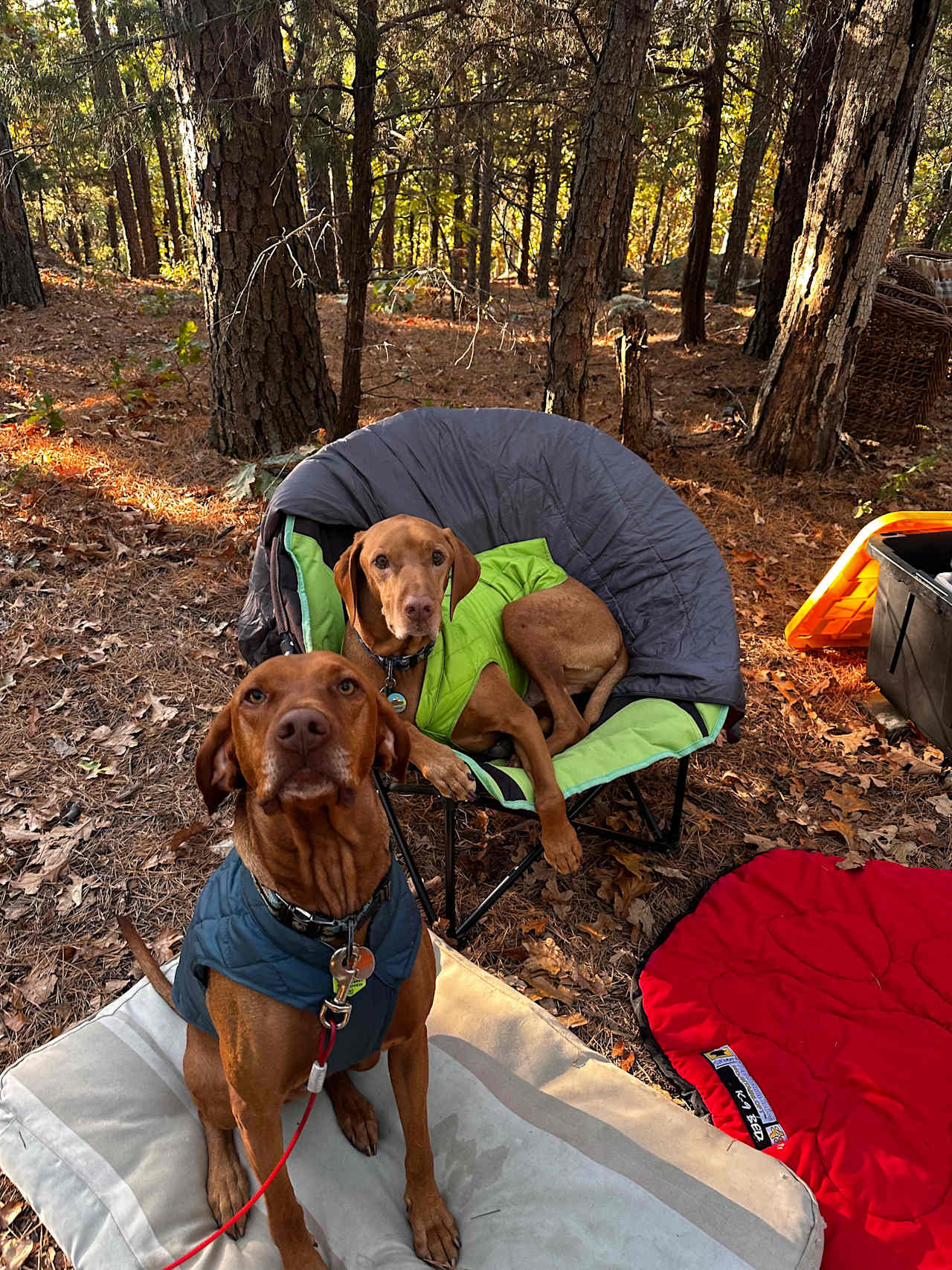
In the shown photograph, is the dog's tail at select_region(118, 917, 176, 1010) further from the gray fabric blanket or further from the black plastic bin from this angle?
the black plastic bin

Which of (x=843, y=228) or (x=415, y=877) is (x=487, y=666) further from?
(x=843, y=228)

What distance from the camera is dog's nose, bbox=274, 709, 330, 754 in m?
1.70

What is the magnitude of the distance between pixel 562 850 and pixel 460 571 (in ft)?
3.64

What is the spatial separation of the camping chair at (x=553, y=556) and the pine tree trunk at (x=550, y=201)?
3285 millimetres

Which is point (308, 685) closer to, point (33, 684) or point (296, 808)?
point (296, 808)

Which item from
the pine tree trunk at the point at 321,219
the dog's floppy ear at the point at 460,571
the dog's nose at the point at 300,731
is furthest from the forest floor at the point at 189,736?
the dog's nose at the point at 300,731

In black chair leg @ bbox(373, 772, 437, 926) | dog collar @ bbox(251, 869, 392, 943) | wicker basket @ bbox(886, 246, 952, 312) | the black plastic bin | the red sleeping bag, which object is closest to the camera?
dog collar @ bbox(251, 869, 392, 943)

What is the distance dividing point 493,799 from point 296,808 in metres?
1.26

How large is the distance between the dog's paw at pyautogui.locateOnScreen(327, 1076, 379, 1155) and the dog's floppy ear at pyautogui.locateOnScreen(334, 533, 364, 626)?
1529 mm

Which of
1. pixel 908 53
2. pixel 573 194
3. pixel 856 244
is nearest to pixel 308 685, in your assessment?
pixel 573 194

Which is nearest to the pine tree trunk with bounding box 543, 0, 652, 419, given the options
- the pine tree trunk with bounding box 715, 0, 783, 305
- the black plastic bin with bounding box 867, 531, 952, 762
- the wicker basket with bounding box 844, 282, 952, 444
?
the black plastic bin with bounding box 867, 531, 952, 762

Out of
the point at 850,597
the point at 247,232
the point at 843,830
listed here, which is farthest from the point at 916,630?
the point at 247,232

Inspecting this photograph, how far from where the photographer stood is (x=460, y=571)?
3.12 m

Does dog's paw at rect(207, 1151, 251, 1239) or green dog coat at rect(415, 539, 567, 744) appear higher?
green dog coat at rect(415, 539, 567, 744)
